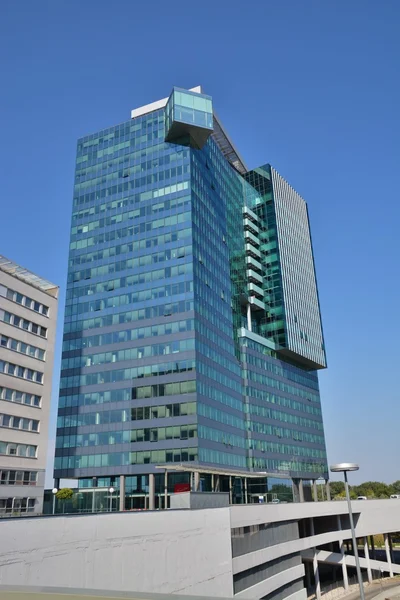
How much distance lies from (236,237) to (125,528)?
9891 centimetres

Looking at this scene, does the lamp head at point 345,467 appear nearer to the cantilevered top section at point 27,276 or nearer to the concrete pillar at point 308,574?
the cantilevered top section at point 27,276

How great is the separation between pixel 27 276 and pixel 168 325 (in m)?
29.8

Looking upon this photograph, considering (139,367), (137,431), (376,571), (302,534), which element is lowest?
(376,571)

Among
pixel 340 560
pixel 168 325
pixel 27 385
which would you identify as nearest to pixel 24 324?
pixel 27 385

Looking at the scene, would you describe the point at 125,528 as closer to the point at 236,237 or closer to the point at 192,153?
the point at 192,153

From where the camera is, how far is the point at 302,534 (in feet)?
262

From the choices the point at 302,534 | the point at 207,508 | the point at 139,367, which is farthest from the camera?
the point at 139,367

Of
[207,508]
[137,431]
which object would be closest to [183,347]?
[137,431]

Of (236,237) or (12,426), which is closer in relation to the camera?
(12,426)

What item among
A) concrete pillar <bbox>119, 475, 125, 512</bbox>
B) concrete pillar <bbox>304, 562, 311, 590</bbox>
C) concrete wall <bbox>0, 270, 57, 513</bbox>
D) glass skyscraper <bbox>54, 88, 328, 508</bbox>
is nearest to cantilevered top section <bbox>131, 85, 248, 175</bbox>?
glass skyscraper <bbox>54, 88, 328, 508</bbox>

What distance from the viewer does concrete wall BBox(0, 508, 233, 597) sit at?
58.7 ft

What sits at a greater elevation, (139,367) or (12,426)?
(139,367)

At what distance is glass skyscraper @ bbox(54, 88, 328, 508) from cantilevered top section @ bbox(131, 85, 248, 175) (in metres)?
0.47

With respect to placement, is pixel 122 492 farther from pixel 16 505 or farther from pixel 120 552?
pixel 120 552
